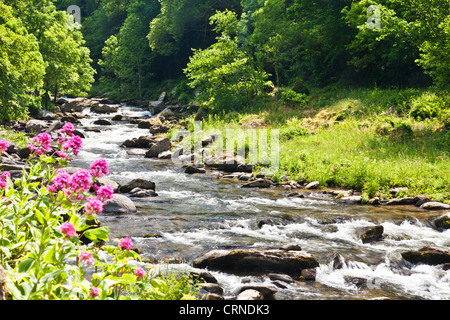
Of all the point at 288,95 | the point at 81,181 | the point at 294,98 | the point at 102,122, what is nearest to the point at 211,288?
the point at 81,181

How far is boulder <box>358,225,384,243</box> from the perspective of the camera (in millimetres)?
8867

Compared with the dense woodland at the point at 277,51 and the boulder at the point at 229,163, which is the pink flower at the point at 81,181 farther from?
the dense woodland at the point at 277,51

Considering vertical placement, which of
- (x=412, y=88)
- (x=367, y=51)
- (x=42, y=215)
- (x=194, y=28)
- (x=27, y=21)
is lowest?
(x=42, y=215)

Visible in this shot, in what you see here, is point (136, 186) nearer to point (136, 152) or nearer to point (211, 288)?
point (211, 288)

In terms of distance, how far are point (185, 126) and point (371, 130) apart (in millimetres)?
14175

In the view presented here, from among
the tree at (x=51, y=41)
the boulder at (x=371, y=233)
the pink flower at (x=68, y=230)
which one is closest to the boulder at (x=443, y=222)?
the boulder at (x=371, y=233)

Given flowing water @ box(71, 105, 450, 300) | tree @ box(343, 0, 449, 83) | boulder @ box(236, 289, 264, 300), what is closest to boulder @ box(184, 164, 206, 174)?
flowing water @ box(71, 105, 450, 300)

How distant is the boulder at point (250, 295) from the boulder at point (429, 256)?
3622 mm

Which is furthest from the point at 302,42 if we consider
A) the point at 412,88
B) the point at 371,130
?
the point at 371,130

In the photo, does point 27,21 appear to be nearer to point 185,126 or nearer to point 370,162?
point 185,126

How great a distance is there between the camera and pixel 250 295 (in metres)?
5.34

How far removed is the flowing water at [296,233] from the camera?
6551 mm

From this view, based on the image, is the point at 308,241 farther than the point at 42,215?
Yes

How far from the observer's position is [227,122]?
26.0 m
